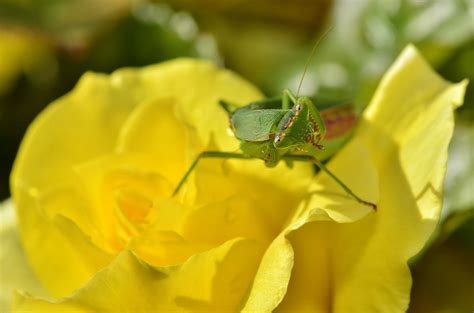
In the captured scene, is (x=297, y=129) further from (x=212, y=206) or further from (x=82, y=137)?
(x=82, y=137)

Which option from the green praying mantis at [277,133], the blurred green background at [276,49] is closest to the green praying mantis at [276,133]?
the green praying mantis at [277,133]

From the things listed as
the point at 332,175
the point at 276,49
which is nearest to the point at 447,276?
the point at 332,175

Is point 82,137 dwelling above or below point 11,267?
above

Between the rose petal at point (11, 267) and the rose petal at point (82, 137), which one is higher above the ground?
the rose petal at point (82, 137)

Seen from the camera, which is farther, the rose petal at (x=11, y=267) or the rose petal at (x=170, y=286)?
the rose petal at (x=11, y=267)

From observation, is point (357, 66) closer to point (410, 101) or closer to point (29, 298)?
point (410, 101)

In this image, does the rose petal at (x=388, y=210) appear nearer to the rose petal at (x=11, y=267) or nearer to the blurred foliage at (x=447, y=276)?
the blurred foliage at (x=447, y=276)

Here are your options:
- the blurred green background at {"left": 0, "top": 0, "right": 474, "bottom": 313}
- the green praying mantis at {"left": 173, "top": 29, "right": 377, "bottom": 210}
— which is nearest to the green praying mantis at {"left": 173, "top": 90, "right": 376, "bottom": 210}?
the green praying mantis at {"left": 173, "top": 29, "right": 377, "bottom": 210}
